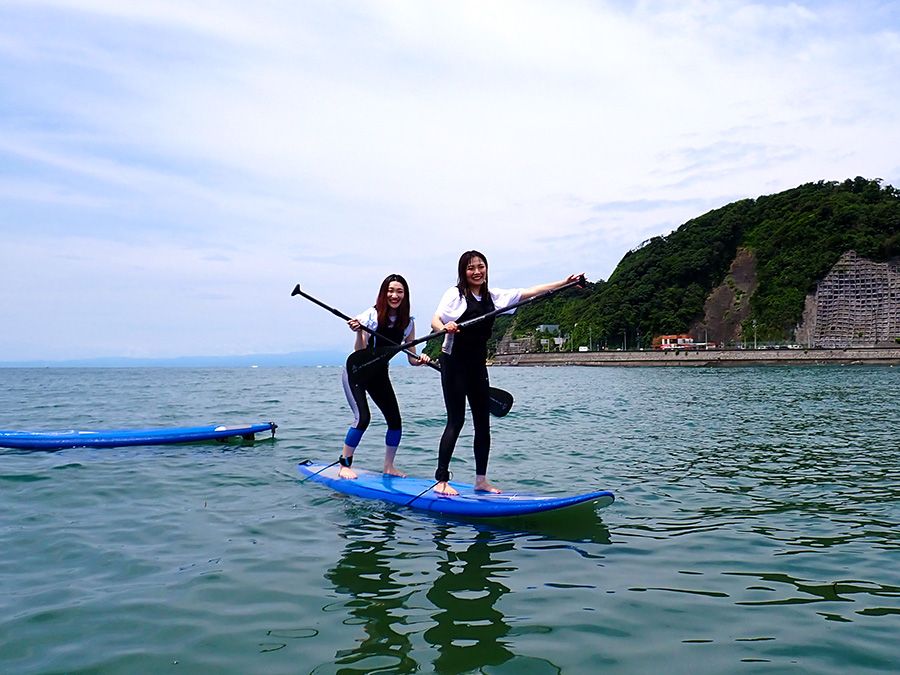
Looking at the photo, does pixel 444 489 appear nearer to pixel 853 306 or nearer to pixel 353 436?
pixel 353 436

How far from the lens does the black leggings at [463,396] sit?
683 cm

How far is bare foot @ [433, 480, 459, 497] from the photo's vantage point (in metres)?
7.05

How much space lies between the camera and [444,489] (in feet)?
23.4

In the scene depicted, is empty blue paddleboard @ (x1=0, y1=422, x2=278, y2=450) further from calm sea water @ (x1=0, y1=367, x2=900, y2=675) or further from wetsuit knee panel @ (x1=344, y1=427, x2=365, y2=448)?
wetsuit knee panel @ (x1=344, y1=427, x2=365, y2=448)

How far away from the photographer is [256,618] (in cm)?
417

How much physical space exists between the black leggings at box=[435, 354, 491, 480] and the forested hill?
10248 cm

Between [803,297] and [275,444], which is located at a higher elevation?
[803,297]

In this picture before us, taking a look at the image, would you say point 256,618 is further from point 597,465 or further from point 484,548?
point 597,465

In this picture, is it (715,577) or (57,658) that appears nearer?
(57,658)

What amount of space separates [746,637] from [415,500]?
3907 mm

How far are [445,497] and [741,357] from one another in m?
84.3

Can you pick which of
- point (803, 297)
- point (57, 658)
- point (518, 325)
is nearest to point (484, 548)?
point (57, 658)

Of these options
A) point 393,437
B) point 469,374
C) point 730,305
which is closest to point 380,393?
point 393,437

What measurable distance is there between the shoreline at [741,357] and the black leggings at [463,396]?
7980 cm
